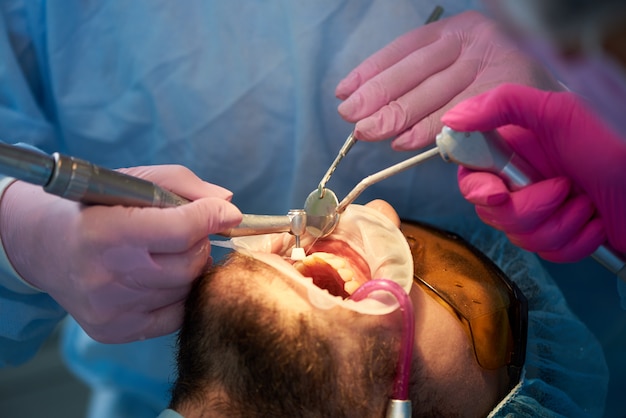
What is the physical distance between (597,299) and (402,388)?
2.89 feet

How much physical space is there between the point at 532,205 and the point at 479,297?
1.01 ft

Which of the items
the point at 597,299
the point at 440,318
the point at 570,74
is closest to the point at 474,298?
the point at 440,318

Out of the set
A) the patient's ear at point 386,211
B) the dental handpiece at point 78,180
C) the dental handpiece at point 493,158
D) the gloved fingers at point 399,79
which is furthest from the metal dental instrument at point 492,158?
the dental handpiece at point 78,180

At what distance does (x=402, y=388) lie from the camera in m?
1.22

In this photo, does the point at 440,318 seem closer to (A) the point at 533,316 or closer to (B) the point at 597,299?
(A) the point at 533,316

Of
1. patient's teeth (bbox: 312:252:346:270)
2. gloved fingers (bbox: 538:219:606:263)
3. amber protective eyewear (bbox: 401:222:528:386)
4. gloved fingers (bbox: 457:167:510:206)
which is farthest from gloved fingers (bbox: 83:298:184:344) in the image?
gloved fingers (bbox: 538:219:606:263)

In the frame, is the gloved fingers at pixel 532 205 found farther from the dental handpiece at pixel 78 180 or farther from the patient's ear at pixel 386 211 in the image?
the dental handpiece at pixel 78 180

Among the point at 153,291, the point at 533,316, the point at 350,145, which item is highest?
the point at 350,145

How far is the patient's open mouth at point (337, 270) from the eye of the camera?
1.41 metres

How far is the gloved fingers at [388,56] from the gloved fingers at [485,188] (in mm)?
481

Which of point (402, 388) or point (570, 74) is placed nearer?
point (570, 74)

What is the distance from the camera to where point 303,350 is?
1206mm

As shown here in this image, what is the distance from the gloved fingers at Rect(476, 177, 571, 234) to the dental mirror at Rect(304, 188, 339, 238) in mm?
365

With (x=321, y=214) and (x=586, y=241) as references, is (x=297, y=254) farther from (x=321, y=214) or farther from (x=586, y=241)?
(x=586, y=241)
